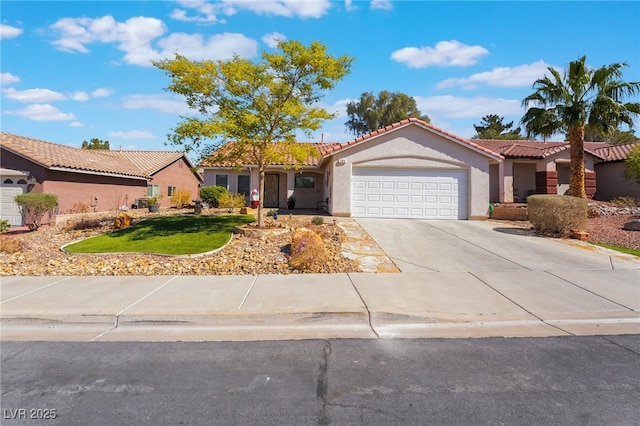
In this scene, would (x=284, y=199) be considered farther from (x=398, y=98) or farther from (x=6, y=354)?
(x=398, y=98)

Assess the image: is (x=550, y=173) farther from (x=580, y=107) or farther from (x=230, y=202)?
(x=230, y=202)

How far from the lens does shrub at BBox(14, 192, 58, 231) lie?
15.4m

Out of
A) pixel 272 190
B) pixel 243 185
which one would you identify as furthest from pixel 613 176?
pixel 243 185

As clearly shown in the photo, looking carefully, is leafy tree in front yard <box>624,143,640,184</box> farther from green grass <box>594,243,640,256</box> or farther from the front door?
the front door

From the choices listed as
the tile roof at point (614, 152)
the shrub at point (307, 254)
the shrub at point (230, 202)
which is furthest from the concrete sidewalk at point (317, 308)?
the tile roof at point (614, 152)

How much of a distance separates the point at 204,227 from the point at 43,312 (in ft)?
25.7

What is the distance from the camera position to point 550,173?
22.7 m

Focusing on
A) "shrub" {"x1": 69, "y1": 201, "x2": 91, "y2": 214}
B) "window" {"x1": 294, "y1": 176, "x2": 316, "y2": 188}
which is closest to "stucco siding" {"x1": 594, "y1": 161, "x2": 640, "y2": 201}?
"window" {"x1": 294, "y1": 176, "x2": 316, "y2": 188}

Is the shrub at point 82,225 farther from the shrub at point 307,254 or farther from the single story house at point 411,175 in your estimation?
the shrub at point 307,254

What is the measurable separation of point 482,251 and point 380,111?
36119 millimetres

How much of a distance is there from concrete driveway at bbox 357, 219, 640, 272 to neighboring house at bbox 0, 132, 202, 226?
1572 centimetres

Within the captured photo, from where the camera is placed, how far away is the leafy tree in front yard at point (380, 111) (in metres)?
43.3

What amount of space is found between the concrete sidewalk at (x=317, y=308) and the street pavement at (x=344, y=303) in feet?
0.06

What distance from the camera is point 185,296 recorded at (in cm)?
679
